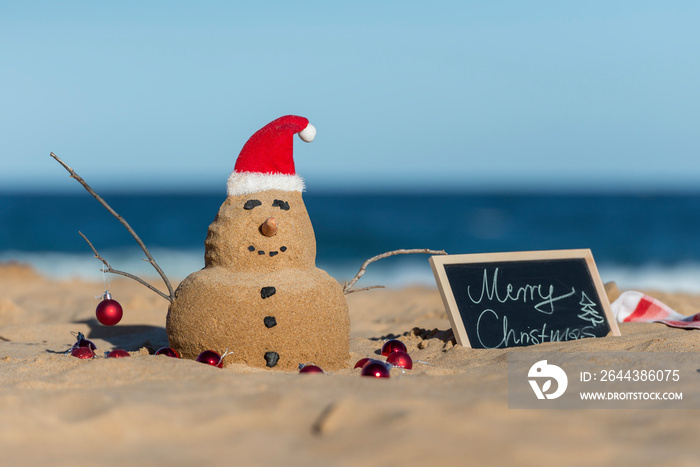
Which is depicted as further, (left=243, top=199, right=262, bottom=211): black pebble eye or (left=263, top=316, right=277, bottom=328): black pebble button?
(left=243, top=199, right=262, bottom=211): black pebble eye

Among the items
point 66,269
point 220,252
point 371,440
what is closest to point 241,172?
point 220,252

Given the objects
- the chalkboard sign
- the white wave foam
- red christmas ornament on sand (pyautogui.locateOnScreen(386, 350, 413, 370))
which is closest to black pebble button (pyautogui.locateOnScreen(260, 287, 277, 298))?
red christmas ornament on sand (pyautogui.locateOnScreen(386, 350, 413, 370))

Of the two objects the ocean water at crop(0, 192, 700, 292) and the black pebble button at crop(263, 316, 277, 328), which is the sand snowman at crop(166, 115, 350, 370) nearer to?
the black pebble button at crop(263, 316, 277, 328)

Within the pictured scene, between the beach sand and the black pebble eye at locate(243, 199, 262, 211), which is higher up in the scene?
the black pebble eye at locate(243, 199, 262, 211)

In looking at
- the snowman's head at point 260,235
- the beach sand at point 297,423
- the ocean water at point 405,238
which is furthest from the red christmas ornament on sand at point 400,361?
the ocean water at point 405,238

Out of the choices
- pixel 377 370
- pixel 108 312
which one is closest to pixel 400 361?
pixel 377 370

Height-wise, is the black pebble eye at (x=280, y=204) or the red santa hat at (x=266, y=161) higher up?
the red santa hat at (x=266, y=161)

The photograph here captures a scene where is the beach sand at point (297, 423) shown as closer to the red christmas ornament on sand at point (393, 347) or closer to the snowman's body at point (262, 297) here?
the snowman's body at point (262, 297)
